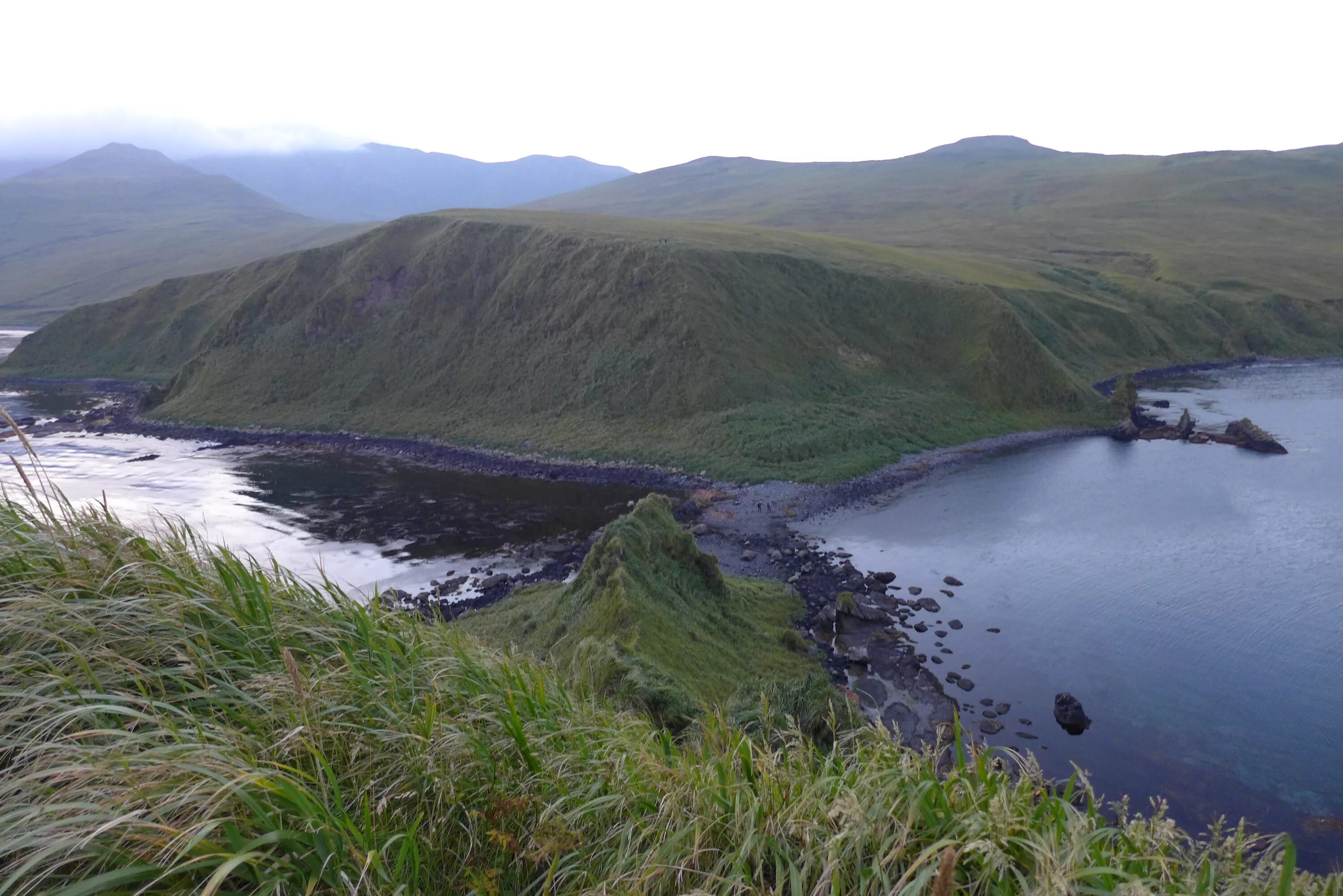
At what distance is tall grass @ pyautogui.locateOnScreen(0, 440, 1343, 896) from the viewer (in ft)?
11.2

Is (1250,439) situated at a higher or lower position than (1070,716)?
higher

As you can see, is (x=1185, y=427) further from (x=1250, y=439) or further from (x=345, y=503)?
(x=345, y=503)

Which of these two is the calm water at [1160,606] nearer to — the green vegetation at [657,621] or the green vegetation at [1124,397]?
the green vegetation at [657,621]

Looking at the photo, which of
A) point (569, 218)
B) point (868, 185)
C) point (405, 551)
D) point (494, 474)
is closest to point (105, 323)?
point (569, 218)

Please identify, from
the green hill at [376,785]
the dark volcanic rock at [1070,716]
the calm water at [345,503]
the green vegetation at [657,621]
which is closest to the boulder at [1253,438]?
the dark volcanic rock at [1070,716]

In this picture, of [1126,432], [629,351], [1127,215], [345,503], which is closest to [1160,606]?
[1126,432]

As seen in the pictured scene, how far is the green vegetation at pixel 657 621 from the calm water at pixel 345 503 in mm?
8261

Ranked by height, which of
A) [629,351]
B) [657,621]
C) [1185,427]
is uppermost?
[629,351]

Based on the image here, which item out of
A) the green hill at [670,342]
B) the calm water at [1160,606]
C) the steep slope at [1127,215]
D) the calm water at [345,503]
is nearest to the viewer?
the calm water at [1160,606]

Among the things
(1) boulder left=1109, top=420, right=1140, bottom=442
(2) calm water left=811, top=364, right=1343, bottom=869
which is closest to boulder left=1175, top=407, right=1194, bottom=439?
(2) calm water left=811, top=364, right=1343, bottom=869

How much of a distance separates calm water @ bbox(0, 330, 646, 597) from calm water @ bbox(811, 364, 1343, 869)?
14.7 metres

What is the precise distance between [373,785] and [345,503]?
41.1 meters

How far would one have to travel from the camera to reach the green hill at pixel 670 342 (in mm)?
52531

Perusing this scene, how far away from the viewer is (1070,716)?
1972cm
